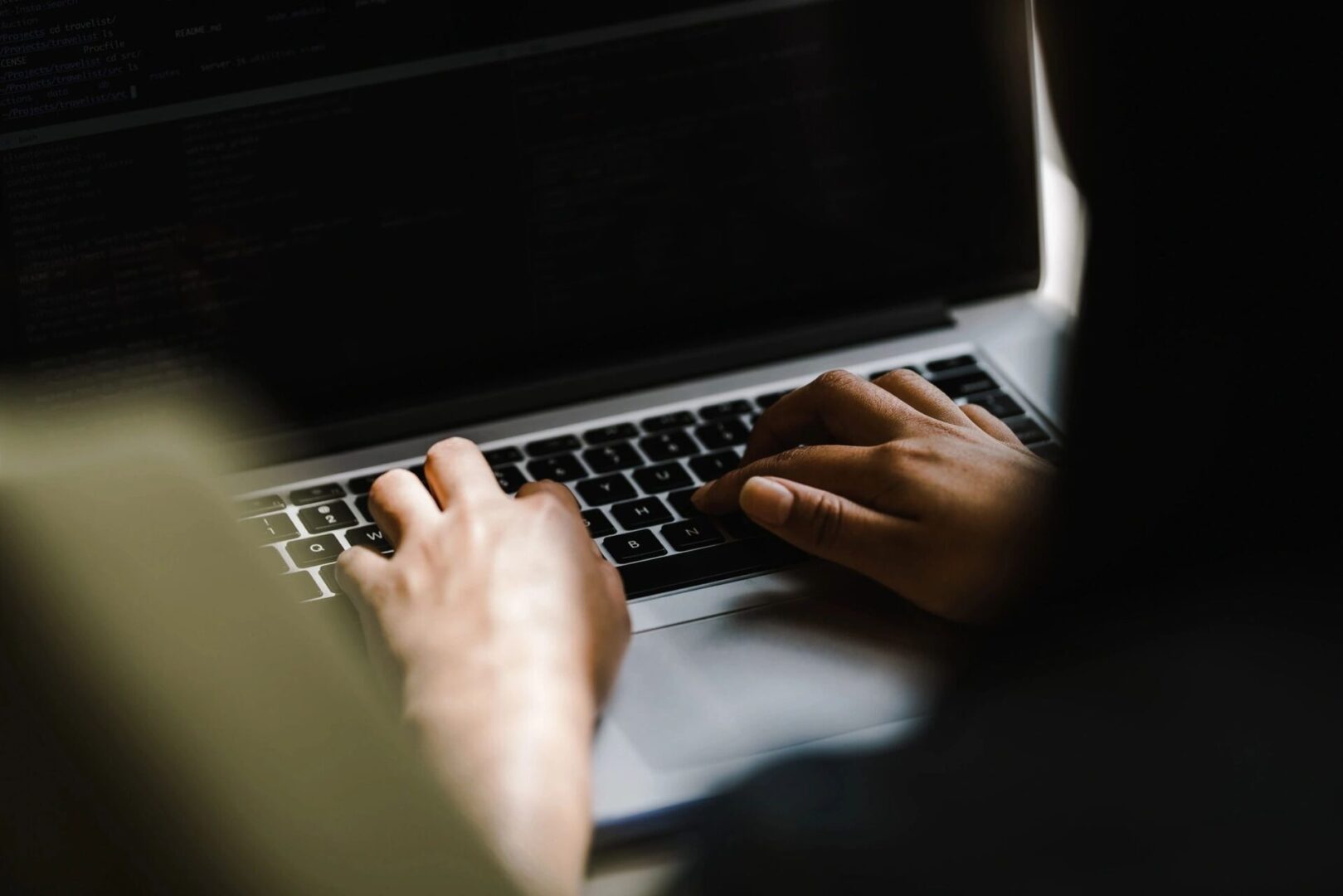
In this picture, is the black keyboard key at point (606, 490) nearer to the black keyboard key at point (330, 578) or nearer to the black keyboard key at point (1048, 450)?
the black keyboard key at point (330, 578)

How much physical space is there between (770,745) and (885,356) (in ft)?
1.33

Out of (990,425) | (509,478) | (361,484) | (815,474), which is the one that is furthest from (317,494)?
(990,425)

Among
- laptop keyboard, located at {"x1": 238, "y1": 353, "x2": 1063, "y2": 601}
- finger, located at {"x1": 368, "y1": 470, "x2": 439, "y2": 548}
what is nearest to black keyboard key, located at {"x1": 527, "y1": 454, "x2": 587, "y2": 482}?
laptop keyboard, located at {"x1": 238, "y1": 353, "x2": 1063, "y2": 601}

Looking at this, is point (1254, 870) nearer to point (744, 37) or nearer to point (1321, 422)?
point (1321, 422)

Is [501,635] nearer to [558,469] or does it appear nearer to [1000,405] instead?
[558,469]

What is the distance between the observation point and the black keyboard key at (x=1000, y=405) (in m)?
0.90

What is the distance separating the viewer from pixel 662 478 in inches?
33.5

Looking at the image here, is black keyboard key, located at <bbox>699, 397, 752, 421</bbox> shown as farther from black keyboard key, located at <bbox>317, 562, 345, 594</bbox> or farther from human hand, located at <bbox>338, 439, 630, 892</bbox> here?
black keyboard key, located at <bbox>317, 562, 345, 594</bbox>

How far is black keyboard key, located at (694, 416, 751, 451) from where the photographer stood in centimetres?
89

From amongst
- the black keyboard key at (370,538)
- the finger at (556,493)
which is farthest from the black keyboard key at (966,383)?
the black keyboard key at (370,538)

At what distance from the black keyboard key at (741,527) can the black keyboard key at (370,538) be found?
220 mm

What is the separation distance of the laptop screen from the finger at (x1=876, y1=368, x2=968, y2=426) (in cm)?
13

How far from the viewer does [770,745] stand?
66 cm

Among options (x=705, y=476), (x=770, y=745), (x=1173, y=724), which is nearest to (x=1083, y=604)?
(x=1173, y=724)
